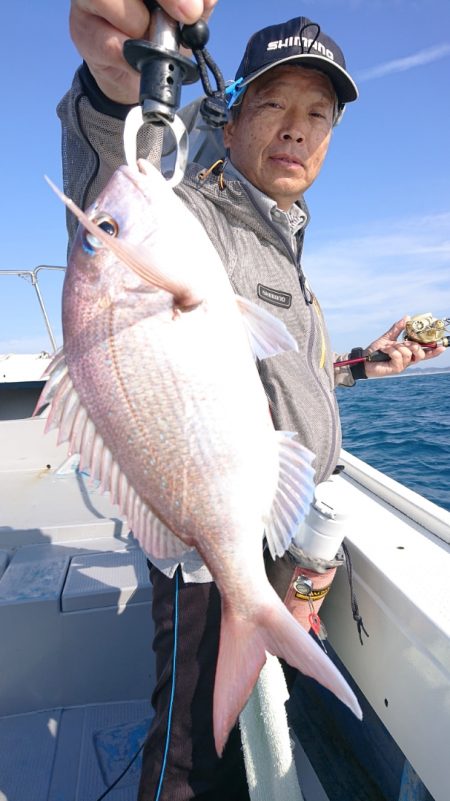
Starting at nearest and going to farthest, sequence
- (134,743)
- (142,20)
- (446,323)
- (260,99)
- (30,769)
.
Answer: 1. (142,20)
2. (260,99)
3. (30,769)
4. (134,743)
5. (446,323)

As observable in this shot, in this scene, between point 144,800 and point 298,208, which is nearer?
point 144,800

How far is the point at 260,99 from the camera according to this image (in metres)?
1.90

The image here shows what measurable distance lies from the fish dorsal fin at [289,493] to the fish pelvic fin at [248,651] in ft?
0.50

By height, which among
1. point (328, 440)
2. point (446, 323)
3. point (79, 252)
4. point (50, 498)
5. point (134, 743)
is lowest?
point (134, 743)

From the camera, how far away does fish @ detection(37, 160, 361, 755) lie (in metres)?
1.11

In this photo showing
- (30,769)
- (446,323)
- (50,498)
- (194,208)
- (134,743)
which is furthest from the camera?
(50,498)

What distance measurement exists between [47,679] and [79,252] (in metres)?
2.09

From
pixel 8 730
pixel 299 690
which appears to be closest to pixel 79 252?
pixel 8 730

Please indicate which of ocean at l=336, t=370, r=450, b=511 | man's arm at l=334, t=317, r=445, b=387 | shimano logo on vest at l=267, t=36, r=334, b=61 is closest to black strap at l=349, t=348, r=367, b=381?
man's arm at l=334, t=317, r=445, b=387

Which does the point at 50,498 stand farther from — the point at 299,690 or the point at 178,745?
the point at 178,745

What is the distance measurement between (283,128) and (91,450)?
4.91ft

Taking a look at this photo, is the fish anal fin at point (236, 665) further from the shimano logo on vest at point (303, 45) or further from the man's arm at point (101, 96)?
the shimano logo on vest at point (303, 45)

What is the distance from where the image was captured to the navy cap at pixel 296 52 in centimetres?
176

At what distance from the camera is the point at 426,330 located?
2.67 meters
